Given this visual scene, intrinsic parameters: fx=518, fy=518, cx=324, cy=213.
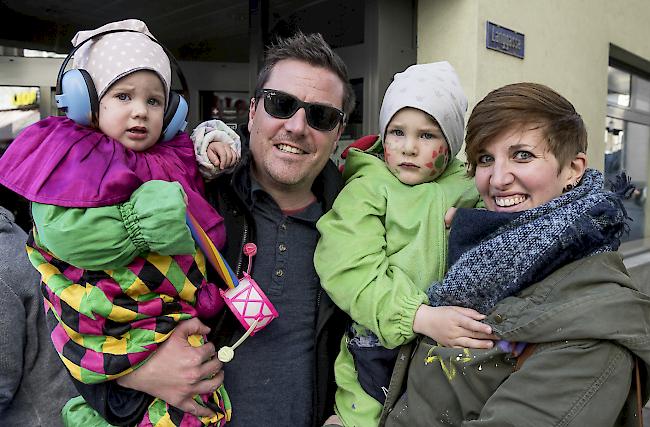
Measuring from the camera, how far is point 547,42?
5.21m

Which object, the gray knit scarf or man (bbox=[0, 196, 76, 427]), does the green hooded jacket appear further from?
man (bbox=[0, 196, 76, 427])

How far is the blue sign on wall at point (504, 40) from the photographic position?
14.6 ft

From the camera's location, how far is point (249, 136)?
2.05m

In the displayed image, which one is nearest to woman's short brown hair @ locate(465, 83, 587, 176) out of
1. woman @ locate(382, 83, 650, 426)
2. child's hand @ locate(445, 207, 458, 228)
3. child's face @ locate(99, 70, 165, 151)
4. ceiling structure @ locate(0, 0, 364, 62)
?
woman @ locate(382, 83, 650, 426)

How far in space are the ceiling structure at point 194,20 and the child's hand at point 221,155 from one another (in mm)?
2996

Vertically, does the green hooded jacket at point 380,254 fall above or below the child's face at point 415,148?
below

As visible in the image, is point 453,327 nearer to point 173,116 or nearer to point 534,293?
point 534,293

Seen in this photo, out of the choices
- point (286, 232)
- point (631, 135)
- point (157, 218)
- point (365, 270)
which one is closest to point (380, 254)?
point (365, 270)

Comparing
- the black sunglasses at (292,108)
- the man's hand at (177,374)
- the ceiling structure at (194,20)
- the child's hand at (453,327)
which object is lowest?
the man's hand at (177,374)

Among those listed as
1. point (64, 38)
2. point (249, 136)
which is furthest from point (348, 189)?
point (64, 38)

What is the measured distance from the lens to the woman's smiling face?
147cm

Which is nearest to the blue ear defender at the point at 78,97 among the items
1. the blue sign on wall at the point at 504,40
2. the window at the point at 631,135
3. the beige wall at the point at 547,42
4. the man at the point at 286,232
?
the man at the point at 286,232

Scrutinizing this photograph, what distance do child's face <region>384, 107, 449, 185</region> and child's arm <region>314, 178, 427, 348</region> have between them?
0.12 meters

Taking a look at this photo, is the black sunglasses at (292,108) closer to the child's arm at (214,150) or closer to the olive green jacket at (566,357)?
the child's arm at (214,150)
